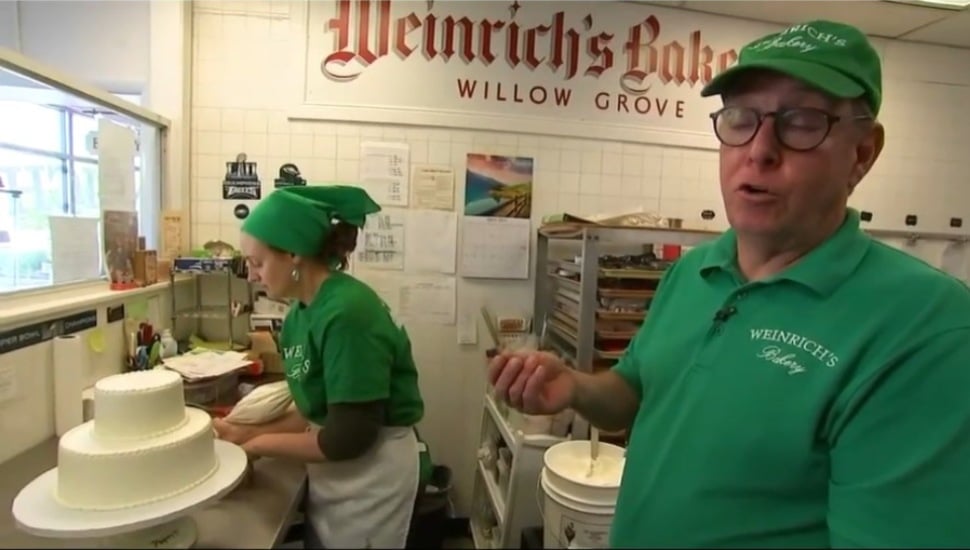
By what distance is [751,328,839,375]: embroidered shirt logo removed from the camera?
66cm

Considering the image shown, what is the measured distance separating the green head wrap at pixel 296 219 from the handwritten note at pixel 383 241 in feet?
3.55

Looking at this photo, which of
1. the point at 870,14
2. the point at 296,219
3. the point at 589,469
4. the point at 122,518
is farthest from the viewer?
the point at 870,14

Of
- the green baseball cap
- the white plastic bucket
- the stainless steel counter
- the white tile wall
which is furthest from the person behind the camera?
the white tile wall

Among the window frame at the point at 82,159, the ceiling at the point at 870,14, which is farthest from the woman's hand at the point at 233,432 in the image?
the ceiling at the point at 870,14

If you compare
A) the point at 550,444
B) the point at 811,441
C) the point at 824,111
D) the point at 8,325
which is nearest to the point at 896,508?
the point at 811,441

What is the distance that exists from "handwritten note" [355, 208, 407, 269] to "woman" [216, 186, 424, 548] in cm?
101

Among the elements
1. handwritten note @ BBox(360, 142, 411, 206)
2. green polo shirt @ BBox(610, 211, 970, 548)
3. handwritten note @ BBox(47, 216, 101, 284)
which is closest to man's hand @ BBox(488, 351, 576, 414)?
green polo shirt @ BBox(610, 211, 970, 548)

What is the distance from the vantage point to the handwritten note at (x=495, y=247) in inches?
100

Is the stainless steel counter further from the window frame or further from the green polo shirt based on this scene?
the green polo shirt

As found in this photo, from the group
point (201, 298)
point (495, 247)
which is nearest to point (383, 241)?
point (495, 247)

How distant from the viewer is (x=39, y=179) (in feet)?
5.75

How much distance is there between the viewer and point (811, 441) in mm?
639

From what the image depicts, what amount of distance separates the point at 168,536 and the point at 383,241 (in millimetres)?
1794

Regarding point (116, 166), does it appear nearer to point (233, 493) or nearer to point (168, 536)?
point (233, 493)
